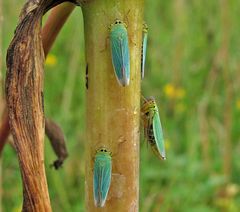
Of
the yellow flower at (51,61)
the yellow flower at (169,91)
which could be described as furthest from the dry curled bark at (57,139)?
the yellow flower at (169,91)

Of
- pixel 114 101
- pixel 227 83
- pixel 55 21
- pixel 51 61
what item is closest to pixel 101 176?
pixel 114 101

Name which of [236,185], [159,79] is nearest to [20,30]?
[236,185]

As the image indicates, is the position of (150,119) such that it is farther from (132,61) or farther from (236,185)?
(236,185)

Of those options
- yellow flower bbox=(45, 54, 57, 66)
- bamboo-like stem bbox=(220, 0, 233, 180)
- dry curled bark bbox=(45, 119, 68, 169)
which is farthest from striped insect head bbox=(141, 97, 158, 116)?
yellow flower bbox=(45, 54, 57, 66)

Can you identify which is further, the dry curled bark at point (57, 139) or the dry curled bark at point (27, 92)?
the dry curled bark at point (57, 139)

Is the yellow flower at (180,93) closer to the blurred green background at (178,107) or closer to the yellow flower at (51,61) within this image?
the blurred green background at (178,107)

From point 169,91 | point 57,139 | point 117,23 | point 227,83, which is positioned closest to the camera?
point 117,23

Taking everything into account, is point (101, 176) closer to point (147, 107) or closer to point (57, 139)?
point (147, 107)

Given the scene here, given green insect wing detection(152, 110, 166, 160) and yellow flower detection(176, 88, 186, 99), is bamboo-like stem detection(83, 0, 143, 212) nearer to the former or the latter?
green insect wing detection(152, 110, 166, 160)
